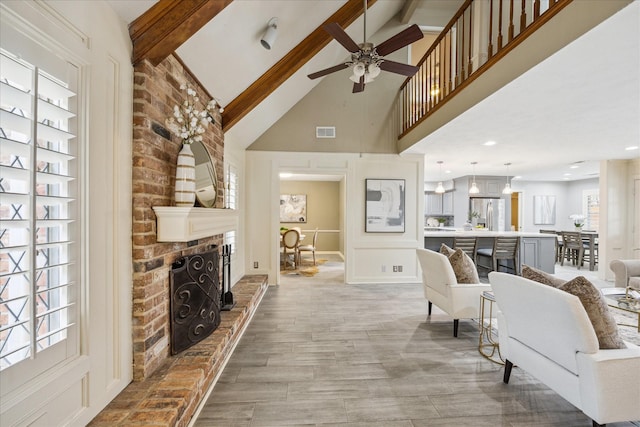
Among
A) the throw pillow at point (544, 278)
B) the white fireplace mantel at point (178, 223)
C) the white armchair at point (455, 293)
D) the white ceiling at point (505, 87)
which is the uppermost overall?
the white ceiling at point (505, 87)

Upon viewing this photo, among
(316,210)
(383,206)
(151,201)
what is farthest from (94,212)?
(316,210)

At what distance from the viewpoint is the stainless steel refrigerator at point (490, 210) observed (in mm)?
7992

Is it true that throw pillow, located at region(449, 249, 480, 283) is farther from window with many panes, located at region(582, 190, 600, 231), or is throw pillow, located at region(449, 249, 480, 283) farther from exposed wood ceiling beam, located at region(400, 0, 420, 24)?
window with many panes, located at region(582, 190, 600, 231)

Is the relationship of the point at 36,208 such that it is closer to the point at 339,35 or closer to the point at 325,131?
the point at 339,35

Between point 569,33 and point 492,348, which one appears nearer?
point 569,33

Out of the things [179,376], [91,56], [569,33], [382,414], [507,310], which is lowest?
[382,414]

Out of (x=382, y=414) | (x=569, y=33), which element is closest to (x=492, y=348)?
(x=382, y=414)

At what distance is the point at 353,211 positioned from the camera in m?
5.15

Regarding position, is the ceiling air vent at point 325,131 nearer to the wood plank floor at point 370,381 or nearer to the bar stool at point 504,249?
the wood plank floor at point 370,381

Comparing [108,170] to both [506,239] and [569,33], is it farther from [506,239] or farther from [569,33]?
[506,239]

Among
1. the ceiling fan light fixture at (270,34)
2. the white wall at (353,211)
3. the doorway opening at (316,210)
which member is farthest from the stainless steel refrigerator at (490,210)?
the ceiling fan light fixture at (270,34)

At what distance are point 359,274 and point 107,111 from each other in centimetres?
444

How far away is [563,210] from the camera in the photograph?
914 centimetres

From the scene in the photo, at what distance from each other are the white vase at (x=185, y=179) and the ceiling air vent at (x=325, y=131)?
10.7 ft
